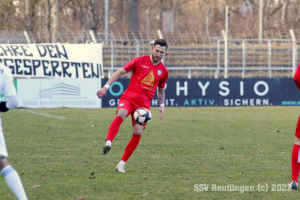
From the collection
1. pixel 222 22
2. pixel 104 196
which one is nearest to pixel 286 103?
pixel 104 196

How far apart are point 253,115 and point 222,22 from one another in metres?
38.4

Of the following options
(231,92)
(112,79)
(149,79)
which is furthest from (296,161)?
(231,92)

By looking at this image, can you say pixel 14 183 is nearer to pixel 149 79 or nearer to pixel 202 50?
pixel 149 79

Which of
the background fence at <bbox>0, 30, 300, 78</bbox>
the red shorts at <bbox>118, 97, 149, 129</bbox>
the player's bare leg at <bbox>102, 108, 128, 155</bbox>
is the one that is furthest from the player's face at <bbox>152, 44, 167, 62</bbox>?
the background fence at <bbox>0, 30, 300, 78</bbox>

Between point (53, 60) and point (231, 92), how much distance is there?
813 cm

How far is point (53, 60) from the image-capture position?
21.3m

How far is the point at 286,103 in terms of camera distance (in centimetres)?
2156

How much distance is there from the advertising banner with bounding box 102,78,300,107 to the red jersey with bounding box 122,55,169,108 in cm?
1357

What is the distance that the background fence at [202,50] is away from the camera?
23533 mm

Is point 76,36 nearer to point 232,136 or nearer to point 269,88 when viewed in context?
point 269,88

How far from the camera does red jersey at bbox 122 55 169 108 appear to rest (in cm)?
708

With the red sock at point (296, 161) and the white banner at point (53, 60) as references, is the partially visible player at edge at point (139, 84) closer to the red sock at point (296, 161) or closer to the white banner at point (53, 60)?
the red sock at point (296, 161)

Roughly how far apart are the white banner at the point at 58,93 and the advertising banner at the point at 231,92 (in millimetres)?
2859

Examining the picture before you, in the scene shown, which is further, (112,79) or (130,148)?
(130,148)
